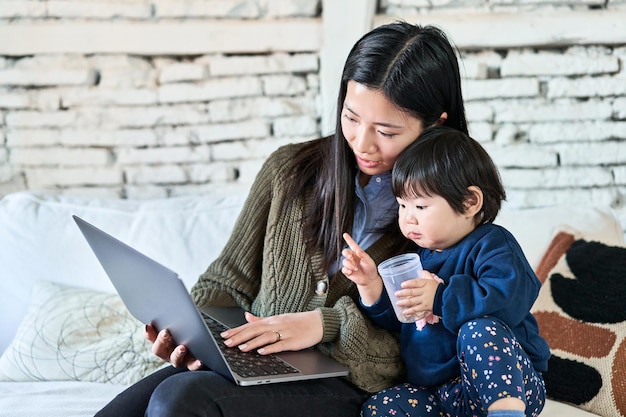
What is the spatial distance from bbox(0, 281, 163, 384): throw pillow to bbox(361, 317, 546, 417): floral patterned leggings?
74cm

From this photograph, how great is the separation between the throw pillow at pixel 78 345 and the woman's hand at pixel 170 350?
0.45 m

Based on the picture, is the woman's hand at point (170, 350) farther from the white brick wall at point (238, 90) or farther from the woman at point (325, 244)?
the white brick wall at point (238, 90)

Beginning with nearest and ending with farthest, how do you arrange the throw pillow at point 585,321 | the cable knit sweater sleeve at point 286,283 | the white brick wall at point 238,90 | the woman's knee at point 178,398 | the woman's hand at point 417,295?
1. the woman's knee at point 178,398
2. the woman's hand at point 417,295
3. the cable knit sweater sleeve at point 286,283
4. the throw pillow at point 585,321
5. the white brick wall at point 238,90

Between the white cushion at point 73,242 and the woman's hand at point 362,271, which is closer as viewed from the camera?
the woman's hand at point 362,271

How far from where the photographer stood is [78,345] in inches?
79.7

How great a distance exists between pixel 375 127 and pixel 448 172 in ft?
0.64

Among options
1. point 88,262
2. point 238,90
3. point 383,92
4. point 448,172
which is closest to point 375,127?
point 383,92

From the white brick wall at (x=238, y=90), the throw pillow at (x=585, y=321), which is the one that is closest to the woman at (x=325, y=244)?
the throw pillow at (x=585, y=321)

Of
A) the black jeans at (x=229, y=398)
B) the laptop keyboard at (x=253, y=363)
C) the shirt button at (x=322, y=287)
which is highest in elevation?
the shirt button at (x=322, y=287)

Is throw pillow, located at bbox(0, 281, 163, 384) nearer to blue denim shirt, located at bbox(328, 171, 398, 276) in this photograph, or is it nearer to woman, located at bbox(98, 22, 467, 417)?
woman, located at bbox(98, 22, 467, 417)

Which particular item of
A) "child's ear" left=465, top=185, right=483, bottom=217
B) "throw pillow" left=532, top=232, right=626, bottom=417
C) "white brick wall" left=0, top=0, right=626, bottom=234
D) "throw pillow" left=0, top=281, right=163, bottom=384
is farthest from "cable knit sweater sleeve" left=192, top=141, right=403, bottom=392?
"white brick wall" left=0, top=0, right=626, bottom=234

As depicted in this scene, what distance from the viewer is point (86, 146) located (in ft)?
8.06

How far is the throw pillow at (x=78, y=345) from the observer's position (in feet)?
6.48

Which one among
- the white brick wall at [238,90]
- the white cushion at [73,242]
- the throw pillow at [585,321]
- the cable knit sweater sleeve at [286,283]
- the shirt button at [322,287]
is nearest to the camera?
the cable knit sweater sleeve at [286,283]
